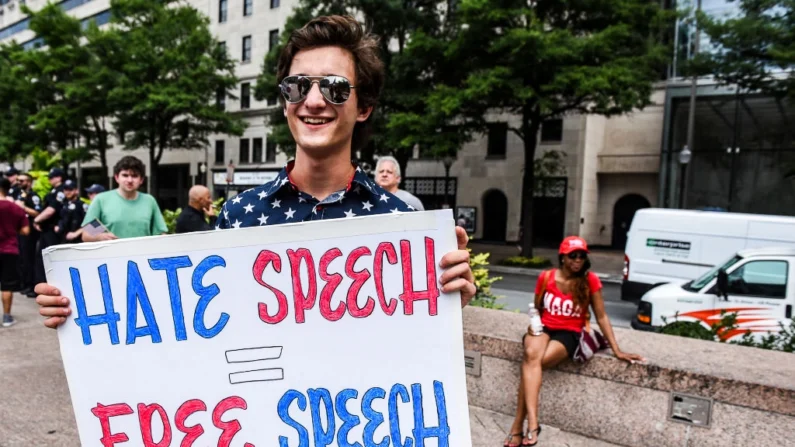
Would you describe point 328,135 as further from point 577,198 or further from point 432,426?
point 577,198

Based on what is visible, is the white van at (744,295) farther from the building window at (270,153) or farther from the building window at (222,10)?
the building window at (222,10)

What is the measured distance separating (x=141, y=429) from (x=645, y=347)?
3605 millimetres

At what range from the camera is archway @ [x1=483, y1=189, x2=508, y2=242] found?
2669cm

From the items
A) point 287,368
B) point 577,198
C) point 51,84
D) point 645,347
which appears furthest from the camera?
point 51,84

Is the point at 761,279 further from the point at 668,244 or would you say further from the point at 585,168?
the point at 585,168

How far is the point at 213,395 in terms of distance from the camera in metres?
1.52

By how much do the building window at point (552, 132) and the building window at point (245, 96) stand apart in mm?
19029

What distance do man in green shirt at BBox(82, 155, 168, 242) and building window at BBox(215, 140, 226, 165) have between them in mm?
31417

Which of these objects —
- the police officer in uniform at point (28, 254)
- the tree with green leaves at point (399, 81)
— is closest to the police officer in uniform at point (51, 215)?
the police officer in uniform at point (28, 254)

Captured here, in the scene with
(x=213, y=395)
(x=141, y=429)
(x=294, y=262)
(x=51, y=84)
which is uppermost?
(x=51, y=84)

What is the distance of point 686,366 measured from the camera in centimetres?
345

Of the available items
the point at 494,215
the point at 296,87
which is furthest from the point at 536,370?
the point at 494,215

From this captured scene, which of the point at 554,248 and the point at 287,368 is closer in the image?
the point at 287,368

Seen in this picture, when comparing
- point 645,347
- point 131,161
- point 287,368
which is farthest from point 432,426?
point 131,161
